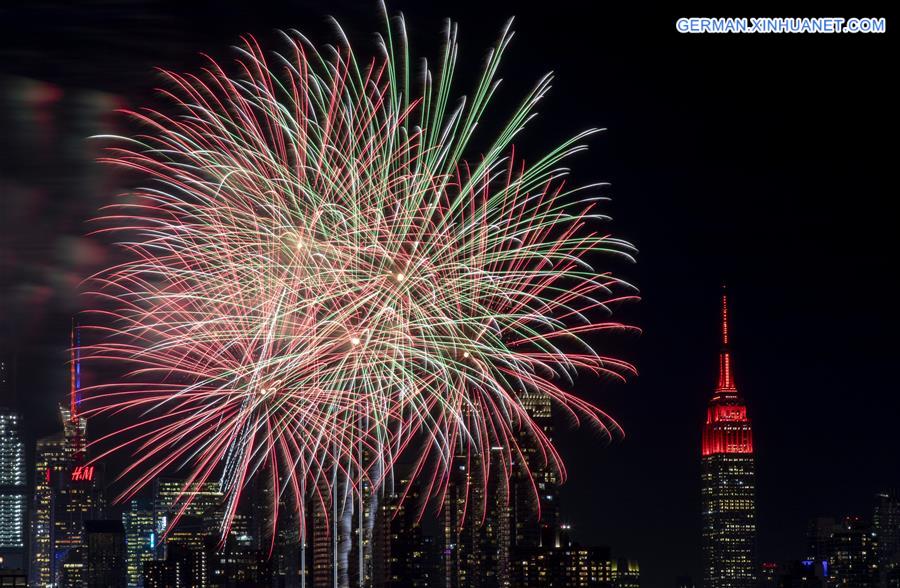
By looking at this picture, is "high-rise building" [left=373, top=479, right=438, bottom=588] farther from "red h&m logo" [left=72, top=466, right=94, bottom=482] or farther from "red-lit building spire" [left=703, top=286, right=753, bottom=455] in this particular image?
"red-lit building spire" [left=703, top=286, right=753, bottom=455]

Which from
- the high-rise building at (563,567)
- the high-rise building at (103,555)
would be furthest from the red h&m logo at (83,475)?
the high-rise building at (563,567)

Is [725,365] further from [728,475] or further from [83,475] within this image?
[83,475]

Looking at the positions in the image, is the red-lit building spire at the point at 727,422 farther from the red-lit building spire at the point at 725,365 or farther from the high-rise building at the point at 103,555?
the high-rise building at the point at 103,555

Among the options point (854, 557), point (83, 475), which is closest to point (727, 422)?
point (854, 557)

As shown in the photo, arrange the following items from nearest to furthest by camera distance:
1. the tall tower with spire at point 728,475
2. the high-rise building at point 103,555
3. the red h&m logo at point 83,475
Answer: the high-rise building at point 103,555
the red h&m logo at point 83,475
the tall tower with spire at point 728,475

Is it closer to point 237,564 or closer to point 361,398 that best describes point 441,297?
point 361,398

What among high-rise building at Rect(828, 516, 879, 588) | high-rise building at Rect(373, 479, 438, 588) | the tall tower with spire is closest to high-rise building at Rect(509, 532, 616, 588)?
high-rise building at Rect(373, 479, 438, 588)

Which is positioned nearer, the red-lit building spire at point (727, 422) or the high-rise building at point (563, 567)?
the high-rise building at point (563, 567)
